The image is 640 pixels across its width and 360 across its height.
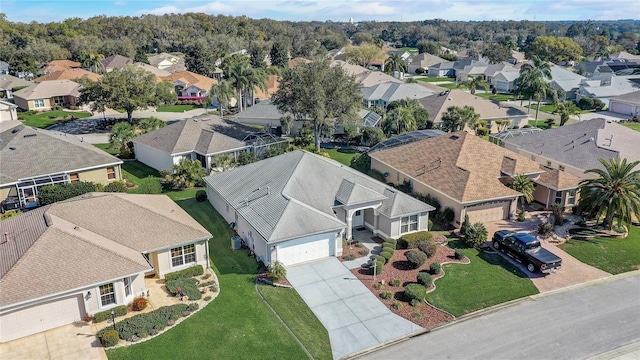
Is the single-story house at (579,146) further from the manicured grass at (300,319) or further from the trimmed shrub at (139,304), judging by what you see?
the trimmed shrub at (139,304)

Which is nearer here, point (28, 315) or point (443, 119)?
point (28, 315)

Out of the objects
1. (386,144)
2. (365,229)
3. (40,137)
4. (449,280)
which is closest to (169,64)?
(40,137)

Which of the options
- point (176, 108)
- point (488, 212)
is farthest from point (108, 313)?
point (176, 108)

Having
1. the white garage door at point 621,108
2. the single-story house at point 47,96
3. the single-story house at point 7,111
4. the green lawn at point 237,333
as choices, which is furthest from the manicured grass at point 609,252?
the single-story house at point 47,96

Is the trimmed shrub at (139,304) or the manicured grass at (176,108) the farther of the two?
the manicured grass at (176,108)

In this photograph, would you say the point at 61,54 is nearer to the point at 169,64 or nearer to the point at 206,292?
the point at 169,64

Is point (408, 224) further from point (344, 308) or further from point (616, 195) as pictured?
point (616, 195)
